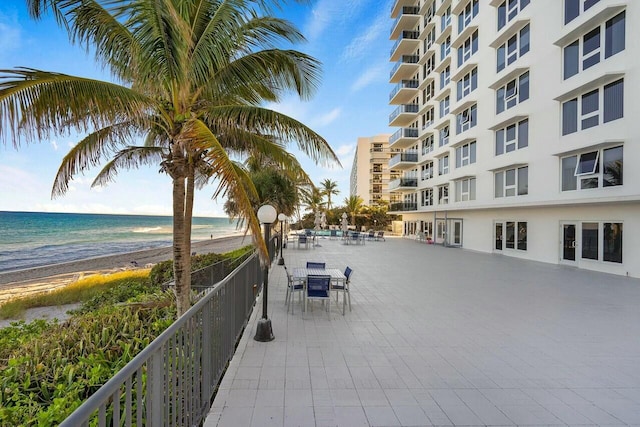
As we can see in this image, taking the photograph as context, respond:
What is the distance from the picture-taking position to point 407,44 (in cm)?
3509

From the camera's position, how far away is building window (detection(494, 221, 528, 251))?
18281 mm

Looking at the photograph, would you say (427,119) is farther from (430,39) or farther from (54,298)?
(54,298)

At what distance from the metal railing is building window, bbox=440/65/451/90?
28.1 meters

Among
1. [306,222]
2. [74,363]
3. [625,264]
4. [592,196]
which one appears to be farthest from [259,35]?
[306,222]

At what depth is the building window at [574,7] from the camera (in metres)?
13.8

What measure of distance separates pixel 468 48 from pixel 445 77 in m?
4.02

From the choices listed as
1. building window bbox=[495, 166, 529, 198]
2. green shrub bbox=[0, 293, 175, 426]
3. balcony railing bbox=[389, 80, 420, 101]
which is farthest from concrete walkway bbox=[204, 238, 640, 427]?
balcony railing bbox=[389, 80, 420, 101]

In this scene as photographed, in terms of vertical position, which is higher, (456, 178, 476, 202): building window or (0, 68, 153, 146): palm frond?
(456, 178, 476, 202): building window

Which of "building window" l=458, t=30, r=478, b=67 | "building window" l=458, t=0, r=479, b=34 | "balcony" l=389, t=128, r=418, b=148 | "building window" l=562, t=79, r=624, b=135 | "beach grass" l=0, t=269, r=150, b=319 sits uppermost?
"building window" l=458, t=0, r=479, b=34

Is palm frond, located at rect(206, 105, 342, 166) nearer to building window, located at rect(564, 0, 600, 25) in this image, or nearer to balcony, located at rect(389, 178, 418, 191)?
building window, located at rect(564, 0, 600, 25)

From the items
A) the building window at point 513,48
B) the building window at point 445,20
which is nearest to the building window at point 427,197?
the building window at point 513,48

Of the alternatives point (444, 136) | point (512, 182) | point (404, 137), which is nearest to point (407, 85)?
point (404, 137)

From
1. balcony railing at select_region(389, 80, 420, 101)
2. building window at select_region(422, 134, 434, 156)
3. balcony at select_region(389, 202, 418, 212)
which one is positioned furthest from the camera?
balcony railing at select_region(389, 80, 420, 101)

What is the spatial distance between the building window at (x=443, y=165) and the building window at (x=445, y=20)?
1116 cm
